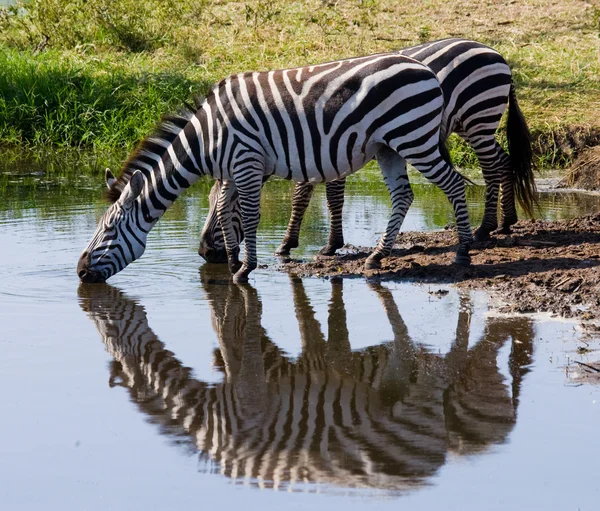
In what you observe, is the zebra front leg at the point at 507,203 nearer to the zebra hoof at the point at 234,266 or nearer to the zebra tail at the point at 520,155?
the zebra tail at the point at 520,155

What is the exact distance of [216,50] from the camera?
57.0ft

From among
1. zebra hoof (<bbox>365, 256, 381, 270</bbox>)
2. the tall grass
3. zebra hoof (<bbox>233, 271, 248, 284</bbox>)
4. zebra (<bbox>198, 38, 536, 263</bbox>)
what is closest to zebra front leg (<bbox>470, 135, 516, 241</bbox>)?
zebra (<bbox>198, 38, 536, 263</bbox>)

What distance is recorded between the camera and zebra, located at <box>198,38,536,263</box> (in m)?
8.95

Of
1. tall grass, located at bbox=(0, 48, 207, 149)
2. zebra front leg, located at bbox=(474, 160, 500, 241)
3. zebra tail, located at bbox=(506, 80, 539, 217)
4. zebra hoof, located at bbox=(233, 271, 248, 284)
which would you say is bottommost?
zebra hoof, located at bbox=(233, 271, 248, 284)

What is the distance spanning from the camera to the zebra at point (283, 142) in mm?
7977

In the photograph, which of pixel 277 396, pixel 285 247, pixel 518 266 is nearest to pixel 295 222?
pixel 285 247

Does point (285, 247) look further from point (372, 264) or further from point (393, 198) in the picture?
point (393, 198)

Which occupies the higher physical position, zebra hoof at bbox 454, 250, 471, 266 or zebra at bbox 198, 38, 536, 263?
zebra at bbox 198, 38, 536, 263

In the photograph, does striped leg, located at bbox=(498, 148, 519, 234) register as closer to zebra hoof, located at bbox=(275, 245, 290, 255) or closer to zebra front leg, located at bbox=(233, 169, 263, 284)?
zebra hoof, located at bbox=(275, 245, 290, 255)

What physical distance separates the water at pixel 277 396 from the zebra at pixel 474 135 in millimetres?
653

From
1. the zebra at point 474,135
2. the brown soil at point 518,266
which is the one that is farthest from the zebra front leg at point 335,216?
the brown soil at point 518,266

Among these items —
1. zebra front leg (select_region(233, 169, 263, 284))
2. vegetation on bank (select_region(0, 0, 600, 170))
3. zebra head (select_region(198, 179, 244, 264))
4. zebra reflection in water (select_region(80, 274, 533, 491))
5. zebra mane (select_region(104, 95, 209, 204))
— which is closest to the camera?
zebra reflection in water (select_region(80, 274, 533, 491))

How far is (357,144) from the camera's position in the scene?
8.07 m

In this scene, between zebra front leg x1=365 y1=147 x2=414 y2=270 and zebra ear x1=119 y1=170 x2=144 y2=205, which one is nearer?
zebra ear x1=119 y1=170 x2=144 y2=205
